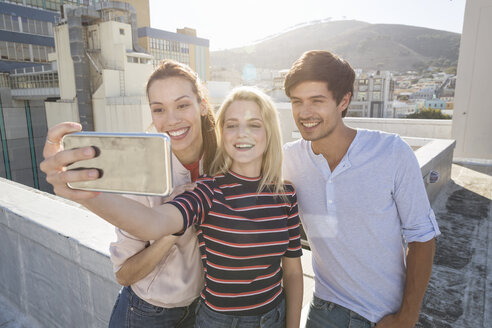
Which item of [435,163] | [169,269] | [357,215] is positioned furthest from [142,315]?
[435,163]

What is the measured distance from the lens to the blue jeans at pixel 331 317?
5.80ft

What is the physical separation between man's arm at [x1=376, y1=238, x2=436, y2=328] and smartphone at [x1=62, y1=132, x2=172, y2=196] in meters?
1.48

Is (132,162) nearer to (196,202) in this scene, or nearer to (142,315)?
(196,202)

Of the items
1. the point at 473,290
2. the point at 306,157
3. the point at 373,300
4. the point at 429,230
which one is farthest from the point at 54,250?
the point at 473,290

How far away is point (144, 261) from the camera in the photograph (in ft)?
4.85

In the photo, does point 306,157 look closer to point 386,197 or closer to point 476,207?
point 386,197

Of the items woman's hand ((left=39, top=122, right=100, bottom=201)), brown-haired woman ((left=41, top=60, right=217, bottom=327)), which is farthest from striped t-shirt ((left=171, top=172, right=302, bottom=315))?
woman's hand ((left=39, top=122, right=100, bottom=201))

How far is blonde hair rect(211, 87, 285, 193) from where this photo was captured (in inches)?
71.2

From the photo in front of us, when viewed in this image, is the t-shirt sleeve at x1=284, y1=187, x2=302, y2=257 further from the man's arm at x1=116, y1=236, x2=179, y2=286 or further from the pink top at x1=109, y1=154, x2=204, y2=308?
the man's arm at x1=116, y1=236, x2=179, y2=286

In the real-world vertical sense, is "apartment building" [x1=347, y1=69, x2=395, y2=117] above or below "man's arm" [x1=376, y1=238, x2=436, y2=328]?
above

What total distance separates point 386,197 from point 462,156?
10822 millimetres

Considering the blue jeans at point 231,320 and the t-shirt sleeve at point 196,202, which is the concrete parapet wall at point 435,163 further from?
the t-shirt sleeve at point 196,202

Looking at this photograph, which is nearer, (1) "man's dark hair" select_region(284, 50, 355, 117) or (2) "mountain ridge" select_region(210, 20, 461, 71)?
(1) "man's dark hair" select_region(284, 50, 355, 117)

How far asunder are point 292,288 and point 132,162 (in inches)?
50.7
